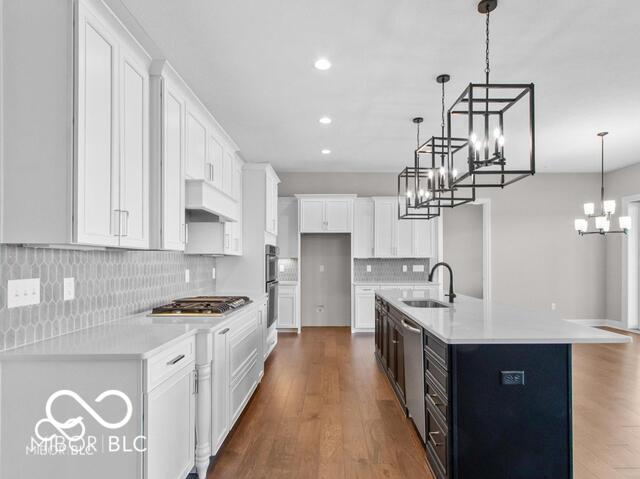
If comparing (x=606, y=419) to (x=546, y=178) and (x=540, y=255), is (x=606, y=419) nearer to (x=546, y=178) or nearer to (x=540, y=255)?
(x=540, y=255)

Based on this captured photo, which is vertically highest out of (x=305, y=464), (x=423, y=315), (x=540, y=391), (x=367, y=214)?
(x=367, y=214)

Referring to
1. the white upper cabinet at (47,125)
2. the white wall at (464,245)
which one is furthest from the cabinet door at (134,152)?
the white wall at (464,245)

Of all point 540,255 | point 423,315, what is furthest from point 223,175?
point 540,255

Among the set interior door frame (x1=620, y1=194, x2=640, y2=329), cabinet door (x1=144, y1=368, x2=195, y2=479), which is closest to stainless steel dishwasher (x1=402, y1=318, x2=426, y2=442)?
cabinet door (x1=144, y1=368, x2=195, y2=479)

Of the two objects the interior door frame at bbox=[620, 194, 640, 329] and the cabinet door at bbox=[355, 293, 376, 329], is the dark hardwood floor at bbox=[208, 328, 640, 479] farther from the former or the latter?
the interior door frame at bbox=[620, 194, 640, 329]

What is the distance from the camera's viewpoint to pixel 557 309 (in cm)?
699

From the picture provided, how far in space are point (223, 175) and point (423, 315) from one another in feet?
7.82

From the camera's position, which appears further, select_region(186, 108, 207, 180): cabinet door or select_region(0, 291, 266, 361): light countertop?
select_region(186, 108, 207, 180): cabinet door

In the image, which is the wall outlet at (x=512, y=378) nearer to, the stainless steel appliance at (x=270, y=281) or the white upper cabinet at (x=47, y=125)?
the white upper cabinet at (x=47, y=125)

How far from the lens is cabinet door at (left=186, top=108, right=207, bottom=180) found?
2838 mm

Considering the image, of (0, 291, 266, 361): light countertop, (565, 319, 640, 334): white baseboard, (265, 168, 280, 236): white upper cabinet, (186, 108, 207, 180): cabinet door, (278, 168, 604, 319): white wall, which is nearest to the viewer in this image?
(0, 291, 266, 361): light countertop

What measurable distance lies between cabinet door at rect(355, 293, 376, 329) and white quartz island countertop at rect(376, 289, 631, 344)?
316 centimetres

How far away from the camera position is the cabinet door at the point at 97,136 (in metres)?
1.65

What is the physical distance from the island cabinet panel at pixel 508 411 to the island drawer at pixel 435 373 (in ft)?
0.13
